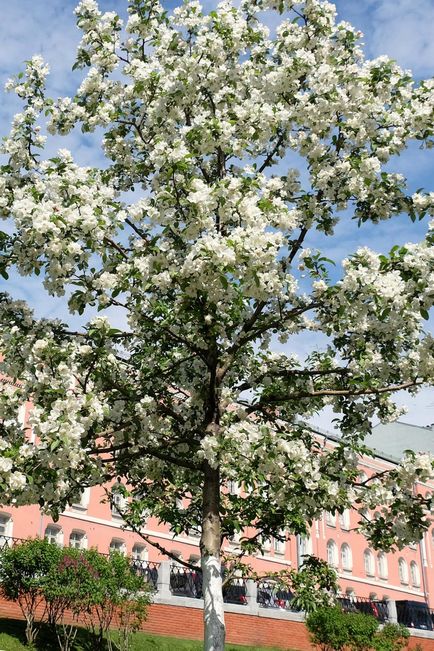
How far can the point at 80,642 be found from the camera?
66.1ft

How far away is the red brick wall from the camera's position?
2302cm

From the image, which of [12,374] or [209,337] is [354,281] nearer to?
[209,337]

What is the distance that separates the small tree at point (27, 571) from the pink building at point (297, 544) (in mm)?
6467

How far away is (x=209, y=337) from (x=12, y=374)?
260 cm

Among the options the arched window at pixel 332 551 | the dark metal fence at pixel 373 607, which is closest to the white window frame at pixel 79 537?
the dark metal fence at pixel 373 607

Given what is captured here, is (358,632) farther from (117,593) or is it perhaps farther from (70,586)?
(70,586)

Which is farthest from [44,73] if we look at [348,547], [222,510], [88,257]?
[348,547]

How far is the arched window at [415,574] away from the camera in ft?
192

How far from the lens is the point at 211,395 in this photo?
1052cm

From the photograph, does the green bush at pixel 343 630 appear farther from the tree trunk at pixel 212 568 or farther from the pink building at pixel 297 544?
the tree trunk at pixel 212 568

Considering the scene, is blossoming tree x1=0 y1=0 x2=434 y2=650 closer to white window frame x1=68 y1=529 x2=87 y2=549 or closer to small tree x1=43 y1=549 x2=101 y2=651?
small tree x1=43 y1=549 x2=101 y2=651

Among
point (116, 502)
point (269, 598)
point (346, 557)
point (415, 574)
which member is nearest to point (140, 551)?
point (269, 598)

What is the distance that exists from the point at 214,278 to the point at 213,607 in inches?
178

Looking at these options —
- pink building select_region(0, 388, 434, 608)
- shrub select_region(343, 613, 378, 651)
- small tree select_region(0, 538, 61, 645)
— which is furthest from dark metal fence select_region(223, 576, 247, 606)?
small tree select_region(0, 538, 61, 645)
